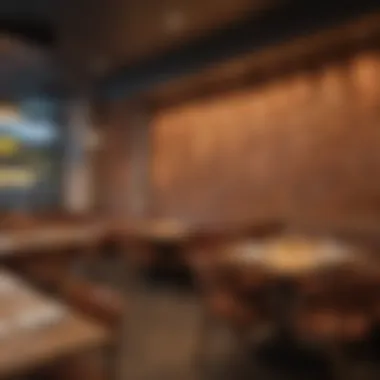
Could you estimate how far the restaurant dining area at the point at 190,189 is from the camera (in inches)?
107

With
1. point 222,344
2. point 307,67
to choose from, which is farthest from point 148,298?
point 307,67

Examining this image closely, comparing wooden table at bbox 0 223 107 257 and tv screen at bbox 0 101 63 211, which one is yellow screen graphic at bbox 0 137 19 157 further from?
wooden table at bbox 0 223 107 257

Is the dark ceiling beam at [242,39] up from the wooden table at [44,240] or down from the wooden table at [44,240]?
up

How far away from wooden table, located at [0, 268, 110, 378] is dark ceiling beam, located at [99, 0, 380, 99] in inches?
152

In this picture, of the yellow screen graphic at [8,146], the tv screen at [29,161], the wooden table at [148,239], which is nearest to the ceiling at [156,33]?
the tv screen at [29,161]

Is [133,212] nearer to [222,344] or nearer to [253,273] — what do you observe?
[222,344]

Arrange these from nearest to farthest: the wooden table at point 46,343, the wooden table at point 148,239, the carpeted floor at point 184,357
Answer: the wooden table at point 46,343, the carpeted floor at point 184,357, the wooden table at point 148,239

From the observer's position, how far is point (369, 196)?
523cm

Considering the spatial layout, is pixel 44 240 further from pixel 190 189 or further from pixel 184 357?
pixel 190 189

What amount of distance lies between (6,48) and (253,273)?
457 cm

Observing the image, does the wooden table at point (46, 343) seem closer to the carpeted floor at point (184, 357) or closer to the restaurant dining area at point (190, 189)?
the restaurant dining area at point (190, 189)

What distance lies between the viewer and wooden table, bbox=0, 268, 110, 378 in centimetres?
130

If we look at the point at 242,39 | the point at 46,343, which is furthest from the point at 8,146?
the point at 46,343

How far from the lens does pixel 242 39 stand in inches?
207
